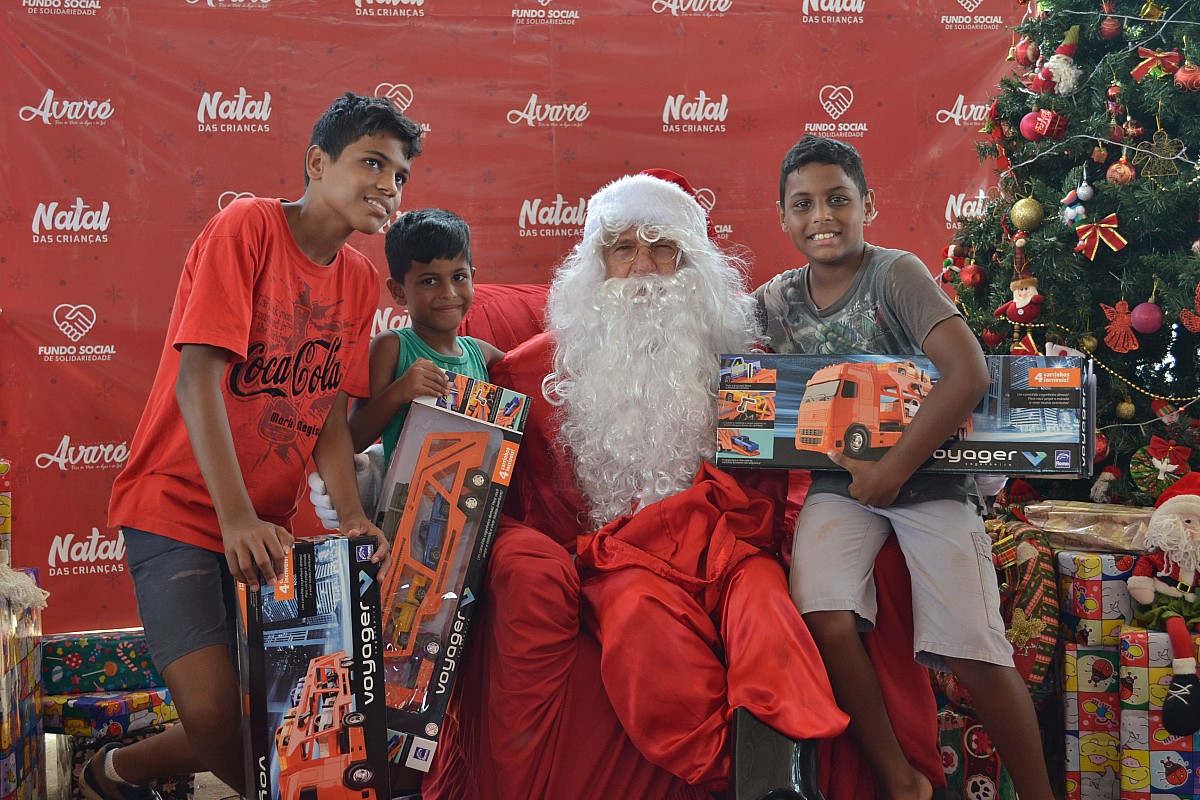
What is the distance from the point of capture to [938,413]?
2213mm

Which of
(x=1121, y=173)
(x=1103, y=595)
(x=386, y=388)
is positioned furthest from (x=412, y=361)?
(x=1121, y=173)

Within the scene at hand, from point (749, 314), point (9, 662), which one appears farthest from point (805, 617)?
point (9, 662)

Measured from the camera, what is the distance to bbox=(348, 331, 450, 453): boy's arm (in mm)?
2414

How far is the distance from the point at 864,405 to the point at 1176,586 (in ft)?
3.69

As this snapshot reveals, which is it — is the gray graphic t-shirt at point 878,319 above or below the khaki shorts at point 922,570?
above

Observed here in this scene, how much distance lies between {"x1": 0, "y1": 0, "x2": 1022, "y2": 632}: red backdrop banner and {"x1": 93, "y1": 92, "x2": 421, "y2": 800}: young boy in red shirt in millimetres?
2002

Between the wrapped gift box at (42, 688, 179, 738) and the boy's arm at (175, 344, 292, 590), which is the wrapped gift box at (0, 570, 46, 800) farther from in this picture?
the boy's arm at (175, 344, 292, 590)

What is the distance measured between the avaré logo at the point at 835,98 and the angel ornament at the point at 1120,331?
185cm

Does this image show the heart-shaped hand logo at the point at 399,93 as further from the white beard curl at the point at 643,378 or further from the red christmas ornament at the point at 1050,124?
the red christmas ornament at the point at 1050,124

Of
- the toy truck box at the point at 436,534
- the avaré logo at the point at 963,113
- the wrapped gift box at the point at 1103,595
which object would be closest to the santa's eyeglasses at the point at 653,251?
the toy truck box at the point at 436,534

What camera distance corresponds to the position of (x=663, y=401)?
8.85 feet

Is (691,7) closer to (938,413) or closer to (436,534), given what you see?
(938,413)

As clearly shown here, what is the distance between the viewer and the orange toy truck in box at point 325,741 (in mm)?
1955

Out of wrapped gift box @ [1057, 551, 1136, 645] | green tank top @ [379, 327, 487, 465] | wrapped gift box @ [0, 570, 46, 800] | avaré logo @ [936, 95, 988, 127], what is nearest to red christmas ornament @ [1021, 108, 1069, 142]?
avaré logo @ [936, 95, 988, 127]
